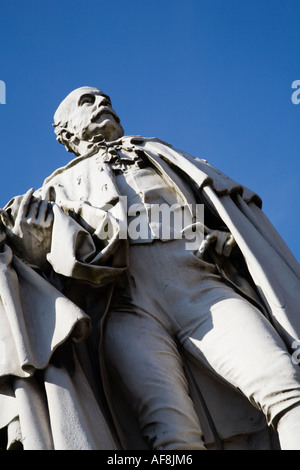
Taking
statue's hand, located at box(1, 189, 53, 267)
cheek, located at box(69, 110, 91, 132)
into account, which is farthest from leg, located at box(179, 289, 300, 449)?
cheek, located at box(69, 110, 91, 132)

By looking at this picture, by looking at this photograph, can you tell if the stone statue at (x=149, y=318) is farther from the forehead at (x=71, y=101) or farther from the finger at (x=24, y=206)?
the forehead at (x=71, y=101)

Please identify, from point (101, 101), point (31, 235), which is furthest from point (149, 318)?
point (101, 101)

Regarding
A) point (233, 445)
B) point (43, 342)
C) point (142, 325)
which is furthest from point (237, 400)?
point (43, 342)

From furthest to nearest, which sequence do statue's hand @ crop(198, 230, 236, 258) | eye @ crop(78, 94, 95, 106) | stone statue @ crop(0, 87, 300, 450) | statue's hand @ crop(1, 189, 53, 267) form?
eye @ crop(78, 94, 95, 106)
statue's hand @ crop(198, 230, 236, 258)
statue's hand @ crop(1, 189, 53, 267)
stone statue @ crop(0, 87, 300, 450)

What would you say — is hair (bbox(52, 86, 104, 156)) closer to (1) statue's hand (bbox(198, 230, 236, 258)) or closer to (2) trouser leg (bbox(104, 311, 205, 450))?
(1) statue's hand (bbox(198, 230, 236, 258))

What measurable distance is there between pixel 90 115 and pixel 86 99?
0.22 metres

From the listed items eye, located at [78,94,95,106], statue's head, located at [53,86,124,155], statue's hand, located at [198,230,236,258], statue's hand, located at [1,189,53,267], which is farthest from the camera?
eye, located at [78,94,95,106]

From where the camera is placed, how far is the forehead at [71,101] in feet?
29.9

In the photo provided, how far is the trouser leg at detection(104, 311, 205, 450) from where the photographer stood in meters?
6.39

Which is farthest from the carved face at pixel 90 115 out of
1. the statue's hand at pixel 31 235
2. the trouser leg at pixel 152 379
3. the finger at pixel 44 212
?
the trouser leg at pixel 152 379

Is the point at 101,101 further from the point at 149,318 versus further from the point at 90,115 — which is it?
the point at 149,318
